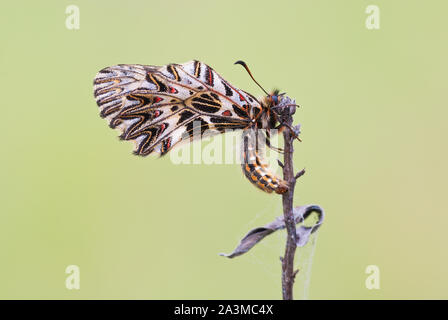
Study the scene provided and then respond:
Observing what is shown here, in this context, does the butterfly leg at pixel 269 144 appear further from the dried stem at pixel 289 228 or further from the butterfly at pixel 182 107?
the dried stem at pixel 289 228

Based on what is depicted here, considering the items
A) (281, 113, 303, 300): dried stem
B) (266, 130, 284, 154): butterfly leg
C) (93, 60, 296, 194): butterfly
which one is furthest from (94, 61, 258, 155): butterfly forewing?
(281, 113, 303, 300): dried stem

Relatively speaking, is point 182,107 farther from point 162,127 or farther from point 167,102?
point 162,127

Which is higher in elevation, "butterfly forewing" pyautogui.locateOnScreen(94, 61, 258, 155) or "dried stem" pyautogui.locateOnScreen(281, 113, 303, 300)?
"butterfly forewing" pyautogui.locateOnScreen(94, 61, 258, 155)

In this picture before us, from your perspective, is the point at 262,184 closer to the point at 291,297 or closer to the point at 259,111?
the point at 259,111

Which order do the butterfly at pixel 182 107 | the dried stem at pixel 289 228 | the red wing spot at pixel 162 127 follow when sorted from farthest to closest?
the red wing spot at pixel 162 127
the butterfly at pixel 182 107
the dried stem at pixel 289 228

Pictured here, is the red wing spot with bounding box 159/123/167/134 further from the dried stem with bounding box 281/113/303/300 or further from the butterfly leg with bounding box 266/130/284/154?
the dried stem with bounding box 281/113/303/300

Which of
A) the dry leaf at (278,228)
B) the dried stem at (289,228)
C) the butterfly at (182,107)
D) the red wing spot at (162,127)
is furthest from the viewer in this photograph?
the red wing spot at (162,127)

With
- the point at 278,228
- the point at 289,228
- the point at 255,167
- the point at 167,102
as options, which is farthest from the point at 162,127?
the point at 289,228

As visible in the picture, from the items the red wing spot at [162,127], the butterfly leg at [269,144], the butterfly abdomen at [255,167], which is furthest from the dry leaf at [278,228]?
the red wing spot at [162,127]

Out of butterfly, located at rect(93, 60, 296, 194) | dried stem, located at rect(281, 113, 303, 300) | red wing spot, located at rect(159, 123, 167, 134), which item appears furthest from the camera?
red wing spot, located at rect(159, 123, 167, 134)

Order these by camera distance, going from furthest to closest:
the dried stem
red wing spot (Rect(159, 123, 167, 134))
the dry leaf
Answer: red wing spot (Rect(159, 123, 167, 134)), the dry leaf, the dried stem
